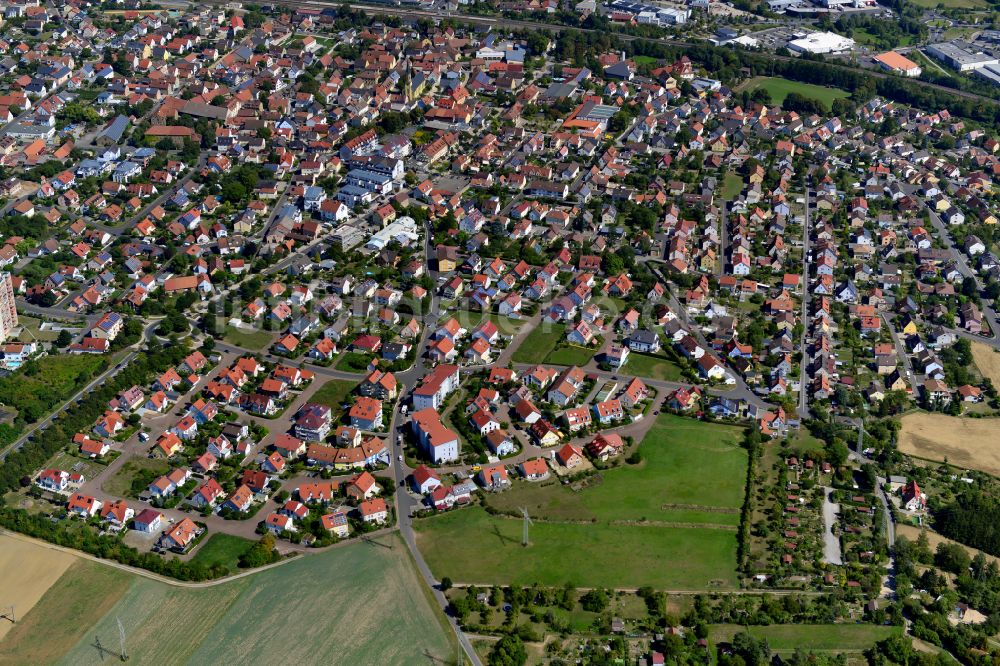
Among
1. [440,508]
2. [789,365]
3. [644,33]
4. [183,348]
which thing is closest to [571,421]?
[440,508]

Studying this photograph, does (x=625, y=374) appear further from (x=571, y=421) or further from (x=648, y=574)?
(x=648, y=574)

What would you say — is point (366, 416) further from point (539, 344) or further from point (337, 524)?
point (539, 344)

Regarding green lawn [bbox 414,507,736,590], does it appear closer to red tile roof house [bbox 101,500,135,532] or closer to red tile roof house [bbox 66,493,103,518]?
red tile roof house [bbox 101,500,135,532]

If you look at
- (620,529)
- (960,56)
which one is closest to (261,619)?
(620,529)

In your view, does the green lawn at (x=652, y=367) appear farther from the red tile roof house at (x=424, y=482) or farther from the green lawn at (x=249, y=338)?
the green lawn at (x=249, y=338)

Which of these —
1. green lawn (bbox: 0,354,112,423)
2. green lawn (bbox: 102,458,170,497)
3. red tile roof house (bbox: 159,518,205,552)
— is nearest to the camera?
red tile roof house (bbox: 159,518,205,552)

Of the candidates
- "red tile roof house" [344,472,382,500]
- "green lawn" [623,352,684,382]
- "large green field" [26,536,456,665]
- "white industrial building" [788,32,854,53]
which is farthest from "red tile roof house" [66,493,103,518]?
"white industrial building" [788,32,854,53]
